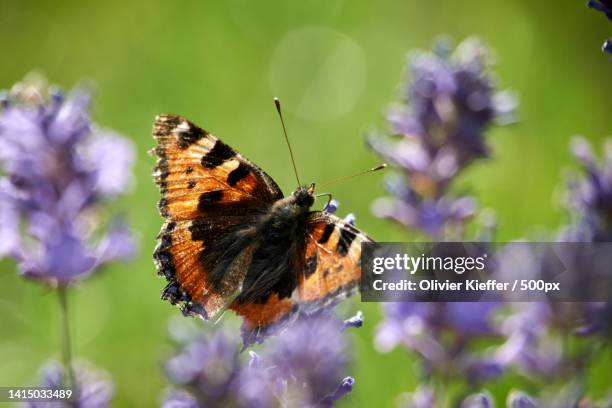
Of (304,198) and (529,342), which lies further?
(304,198)

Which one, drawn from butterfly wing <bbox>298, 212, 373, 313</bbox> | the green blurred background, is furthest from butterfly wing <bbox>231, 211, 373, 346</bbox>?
the green blurred background

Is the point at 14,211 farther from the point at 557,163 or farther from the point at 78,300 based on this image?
the point at 557,163

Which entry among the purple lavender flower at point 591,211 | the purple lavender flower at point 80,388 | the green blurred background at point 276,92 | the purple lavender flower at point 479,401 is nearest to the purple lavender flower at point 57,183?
the purple lavender flower at point 80,388

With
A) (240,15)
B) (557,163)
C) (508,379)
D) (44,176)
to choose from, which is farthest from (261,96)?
(44,176)

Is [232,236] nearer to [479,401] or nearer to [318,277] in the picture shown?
[318,277]

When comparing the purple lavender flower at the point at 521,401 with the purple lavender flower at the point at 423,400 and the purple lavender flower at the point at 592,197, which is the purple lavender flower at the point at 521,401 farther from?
the purple lavender flower at the point at 592,197

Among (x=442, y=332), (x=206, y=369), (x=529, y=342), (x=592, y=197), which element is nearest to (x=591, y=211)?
(x=592, y=197)
